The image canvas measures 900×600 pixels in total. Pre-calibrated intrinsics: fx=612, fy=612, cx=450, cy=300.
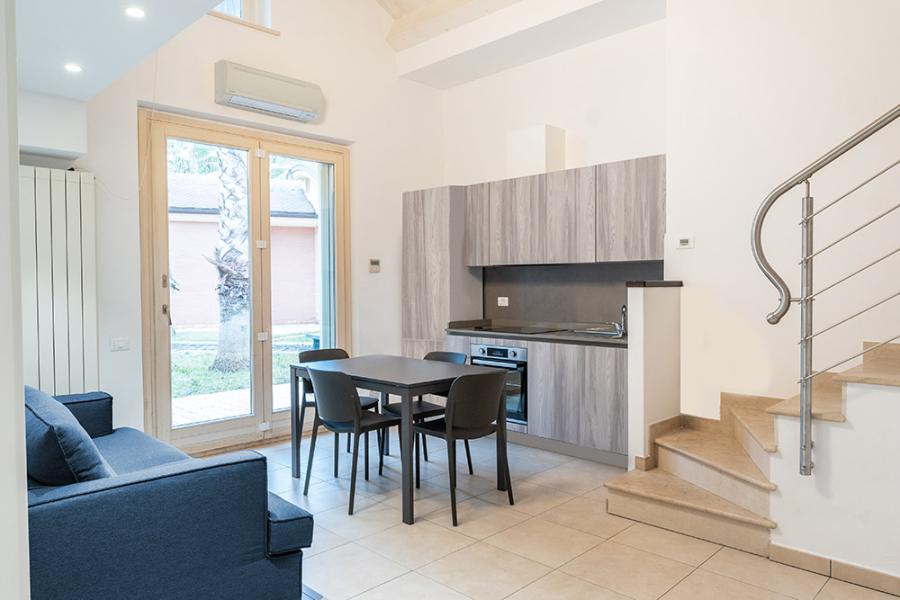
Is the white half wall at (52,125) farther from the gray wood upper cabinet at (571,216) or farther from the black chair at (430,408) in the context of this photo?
the gray wood upper cabinet at (571,216)

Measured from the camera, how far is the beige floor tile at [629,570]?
8.61 feet

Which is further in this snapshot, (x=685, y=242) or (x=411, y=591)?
(x=685, y=242)

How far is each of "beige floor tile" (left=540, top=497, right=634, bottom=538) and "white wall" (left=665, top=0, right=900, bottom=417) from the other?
107 cm

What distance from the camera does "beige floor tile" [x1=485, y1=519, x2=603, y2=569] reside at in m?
2.95

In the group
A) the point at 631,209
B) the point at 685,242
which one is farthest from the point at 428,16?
the point at 685,242

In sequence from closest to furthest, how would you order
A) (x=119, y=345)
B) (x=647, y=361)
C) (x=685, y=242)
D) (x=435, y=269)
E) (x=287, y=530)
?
1. (x=287, y=530)
2. (x=647, y=361)
3. (x=685, y=242)
4. (x=119, y=345)
5. (x=435, y=269)

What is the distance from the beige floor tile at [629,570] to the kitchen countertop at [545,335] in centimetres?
157

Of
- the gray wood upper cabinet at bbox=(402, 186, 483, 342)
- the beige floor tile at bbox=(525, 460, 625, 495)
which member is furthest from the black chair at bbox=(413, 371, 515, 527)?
the gray wood upper cabinet at bbox=(402, 186, 483, 342)

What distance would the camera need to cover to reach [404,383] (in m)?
3.33

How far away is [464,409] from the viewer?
3.39m

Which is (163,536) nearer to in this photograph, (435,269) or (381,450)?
(381,450)

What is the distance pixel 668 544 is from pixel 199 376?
140 inches

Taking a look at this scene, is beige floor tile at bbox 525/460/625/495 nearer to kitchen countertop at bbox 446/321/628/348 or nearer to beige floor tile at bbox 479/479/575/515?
beige floor tile at bbox 479/479/575/515

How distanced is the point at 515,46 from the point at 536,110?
1.96 feet
